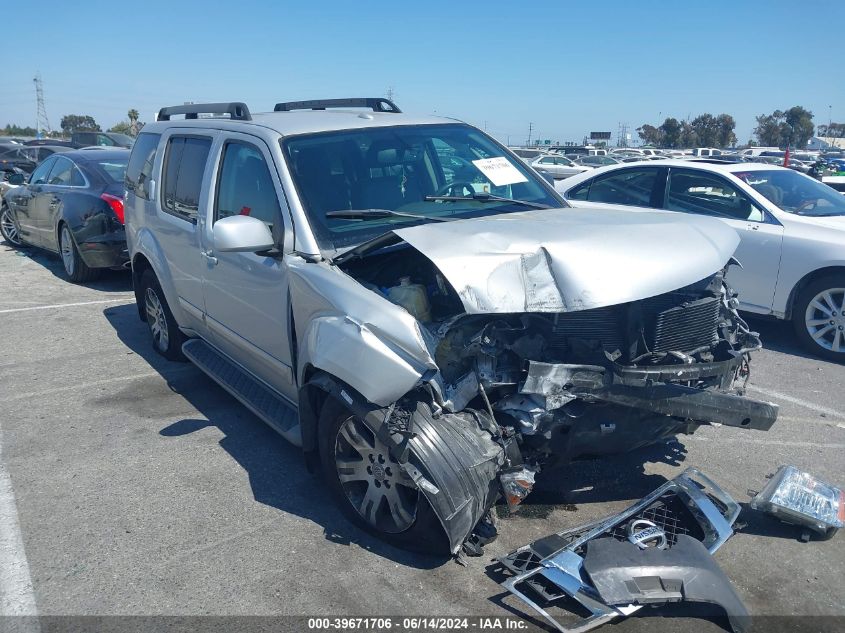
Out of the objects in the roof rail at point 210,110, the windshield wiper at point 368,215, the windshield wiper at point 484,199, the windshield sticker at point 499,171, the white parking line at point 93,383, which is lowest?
the white parking line at point 93,383

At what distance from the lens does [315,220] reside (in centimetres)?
397

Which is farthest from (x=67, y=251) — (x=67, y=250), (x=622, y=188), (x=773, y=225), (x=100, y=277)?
(x=773, y=225)

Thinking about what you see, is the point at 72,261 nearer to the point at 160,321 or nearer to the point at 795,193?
the point at 160,321

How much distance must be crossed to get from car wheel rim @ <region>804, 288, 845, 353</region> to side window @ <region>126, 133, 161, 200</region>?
19.6 feet

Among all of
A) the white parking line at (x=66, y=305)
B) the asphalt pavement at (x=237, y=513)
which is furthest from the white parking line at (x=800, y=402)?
the white parking line at (x=66, y=305)

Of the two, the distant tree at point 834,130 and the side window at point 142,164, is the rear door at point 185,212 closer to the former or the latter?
the side window at point 142,164

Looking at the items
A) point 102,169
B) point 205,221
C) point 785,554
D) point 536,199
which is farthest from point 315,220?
point 102,169

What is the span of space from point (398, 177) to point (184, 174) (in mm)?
1897

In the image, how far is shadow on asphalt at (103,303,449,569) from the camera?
3.63 m

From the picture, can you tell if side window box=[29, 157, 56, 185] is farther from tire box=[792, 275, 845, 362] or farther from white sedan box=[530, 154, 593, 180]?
white sedan box=[530, 154, 593, 180]

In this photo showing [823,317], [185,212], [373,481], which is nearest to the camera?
[373,481]

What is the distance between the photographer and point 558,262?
3244 millimetres

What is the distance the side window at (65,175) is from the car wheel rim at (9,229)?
2537 millimetres

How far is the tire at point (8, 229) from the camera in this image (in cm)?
1202
